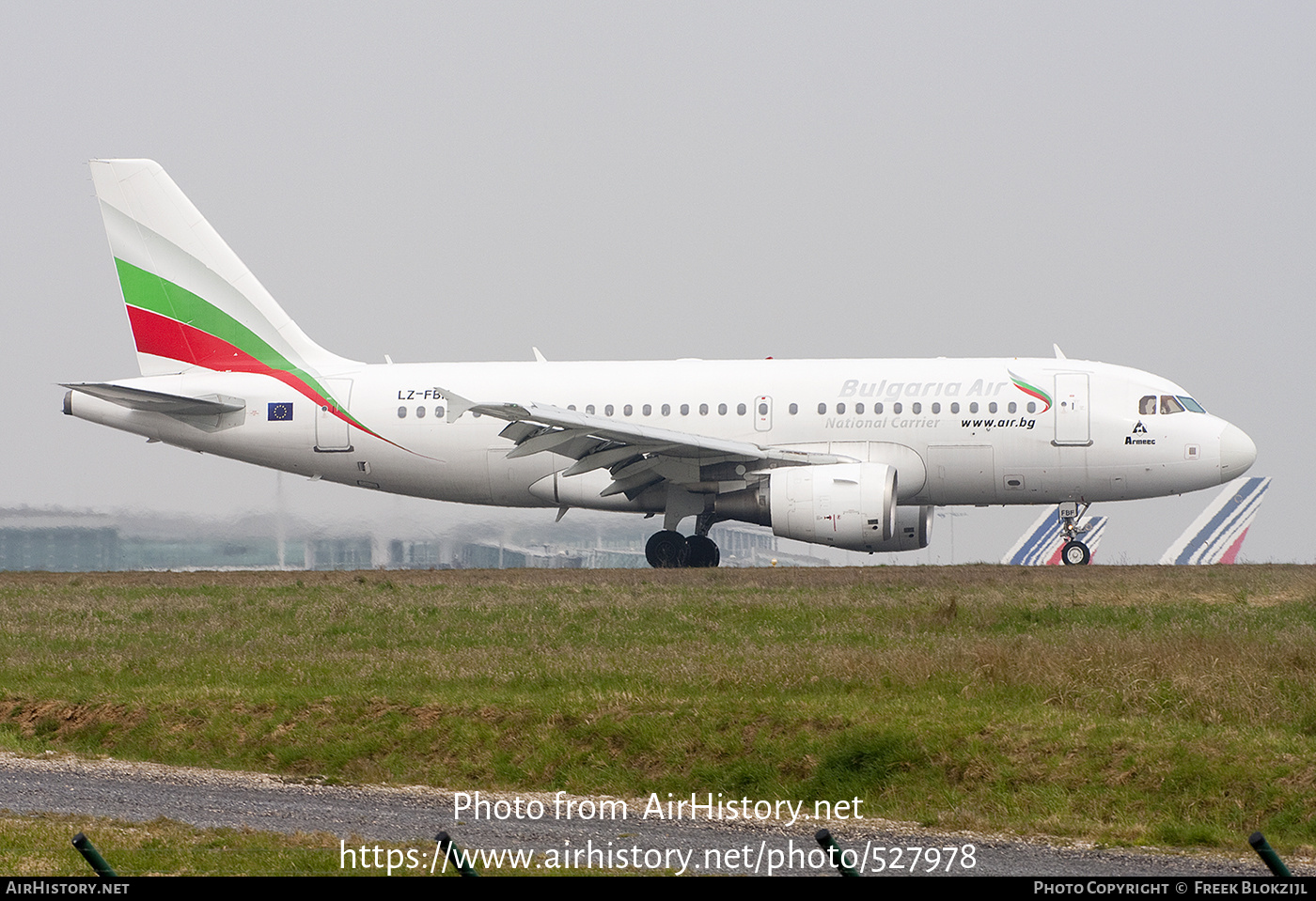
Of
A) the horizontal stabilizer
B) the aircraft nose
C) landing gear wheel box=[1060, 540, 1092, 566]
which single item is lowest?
landing gear wheel box=[1060, 540, 1092, 566]

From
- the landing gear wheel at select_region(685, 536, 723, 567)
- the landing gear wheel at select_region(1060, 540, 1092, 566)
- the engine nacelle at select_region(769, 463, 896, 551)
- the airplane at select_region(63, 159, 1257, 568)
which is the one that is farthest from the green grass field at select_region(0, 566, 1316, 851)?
the landing gear wheel at select_region(685, 536, 723, 567)

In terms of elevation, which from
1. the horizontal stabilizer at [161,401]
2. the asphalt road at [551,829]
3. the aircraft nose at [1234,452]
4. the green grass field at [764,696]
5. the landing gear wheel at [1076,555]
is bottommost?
the asphalt road at [551,829]

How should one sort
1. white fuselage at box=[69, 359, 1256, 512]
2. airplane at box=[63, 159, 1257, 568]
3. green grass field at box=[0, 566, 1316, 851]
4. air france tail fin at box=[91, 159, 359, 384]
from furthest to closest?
air france tail fin at box=[91, 159, 359, 384], white fuselage at box=[69, 359, 1256, 512], airplane at box=[63, 159, 1257, 568], green grass field at box=[0, 566, 1316, 851]

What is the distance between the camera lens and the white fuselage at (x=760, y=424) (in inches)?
1113

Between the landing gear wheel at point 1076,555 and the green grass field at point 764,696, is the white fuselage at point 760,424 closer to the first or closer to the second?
the landing gear wheel at point 1076,555

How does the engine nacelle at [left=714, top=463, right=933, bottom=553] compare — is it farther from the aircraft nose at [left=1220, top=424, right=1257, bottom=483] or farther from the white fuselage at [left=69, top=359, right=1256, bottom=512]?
the aircraft nose at [left=1220, top=424, right=1257, bottom=483]

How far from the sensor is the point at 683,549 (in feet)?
97.6

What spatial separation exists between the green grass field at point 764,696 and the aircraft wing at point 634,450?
4917mm

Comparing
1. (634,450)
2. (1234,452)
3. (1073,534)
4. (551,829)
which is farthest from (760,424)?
(551,829)

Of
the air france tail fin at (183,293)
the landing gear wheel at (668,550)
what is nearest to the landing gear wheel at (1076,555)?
the landing gear wheel at (668,550)

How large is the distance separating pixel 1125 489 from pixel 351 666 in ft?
55.4

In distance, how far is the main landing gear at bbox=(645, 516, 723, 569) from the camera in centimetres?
2972

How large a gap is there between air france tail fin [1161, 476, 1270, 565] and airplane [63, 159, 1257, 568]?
3011 cm
